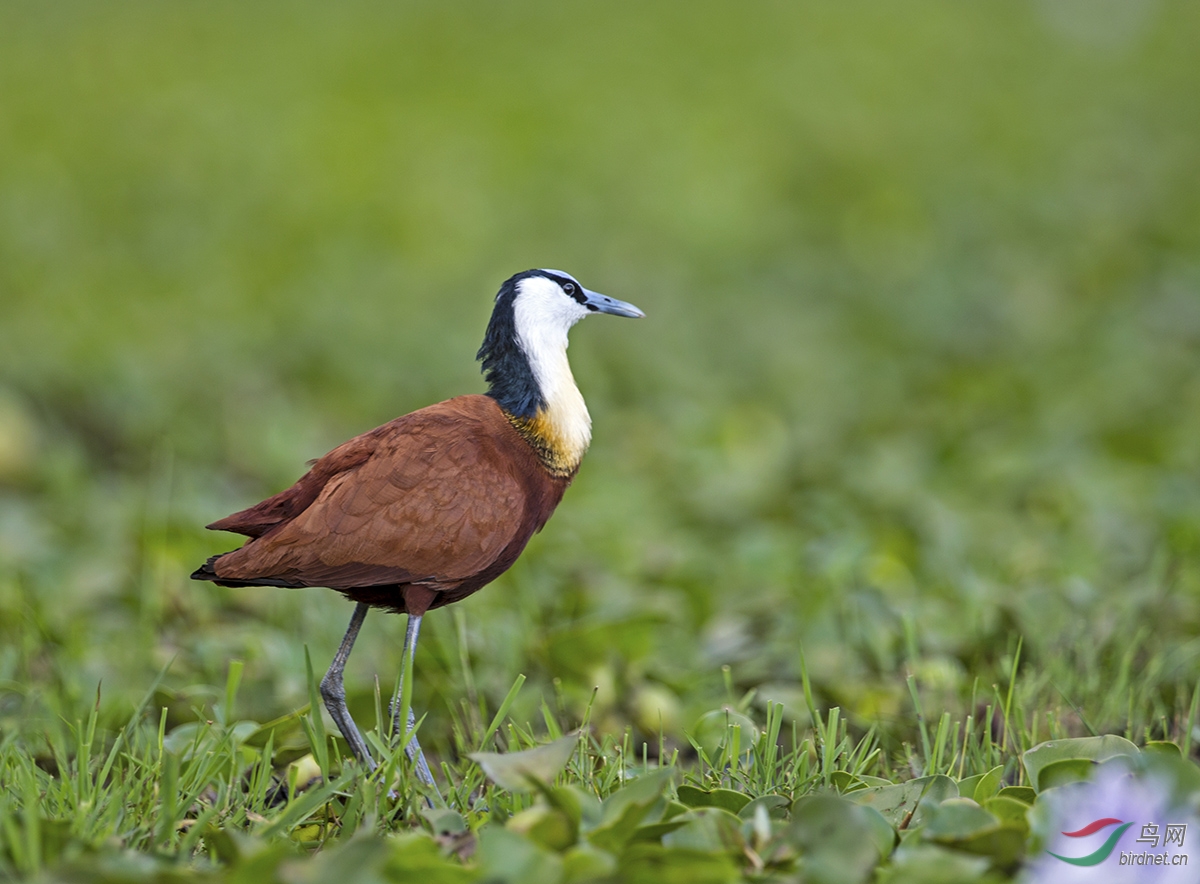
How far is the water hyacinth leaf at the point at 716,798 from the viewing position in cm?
232

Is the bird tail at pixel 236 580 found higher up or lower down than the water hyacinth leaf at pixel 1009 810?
higher up

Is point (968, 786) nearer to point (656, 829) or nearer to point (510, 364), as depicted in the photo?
point (656, 829)

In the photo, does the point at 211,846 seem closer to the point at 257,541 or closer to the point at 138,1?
the point at 257,541

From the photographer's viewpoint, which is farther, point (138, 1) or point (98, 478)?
point (138, 1)

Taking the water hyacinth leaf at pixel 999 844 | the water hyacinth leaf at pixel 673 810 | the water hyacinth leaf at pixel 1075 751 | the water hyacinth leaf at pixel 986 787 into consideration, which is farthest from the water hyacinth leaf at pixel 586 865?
the water hyacinth leaf at pixel 1075 751

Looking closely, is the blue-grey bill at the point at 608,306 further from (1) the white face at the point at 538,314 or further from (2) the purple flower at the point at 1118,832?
(2) the purple flower at the point at 1118,832

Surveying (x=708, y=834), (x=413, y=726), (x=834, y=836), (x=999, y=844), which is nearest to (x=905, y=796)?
(x=999, y=844)

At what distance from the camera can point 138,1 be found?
15.2 metres

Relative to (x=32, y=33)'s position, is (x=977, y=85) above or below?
below

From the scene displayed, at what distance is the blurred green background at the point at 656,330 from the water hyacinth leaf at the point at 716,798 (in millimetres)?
917

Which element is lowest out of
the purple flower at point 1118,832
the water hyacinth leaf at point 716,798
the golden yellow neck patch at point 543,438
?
the purple flower at point 1118,832

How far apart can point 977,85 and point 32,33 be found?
10.4 m

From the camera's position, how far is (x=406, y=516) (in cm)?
245

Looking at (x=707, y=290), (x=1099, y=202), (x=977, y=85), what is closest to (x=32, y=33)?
(x=707, y=290)
